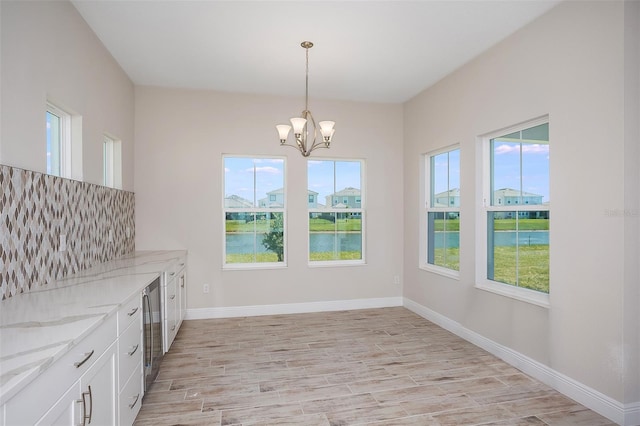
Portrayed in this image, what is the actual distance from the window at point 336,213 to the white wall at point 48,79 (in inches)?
102

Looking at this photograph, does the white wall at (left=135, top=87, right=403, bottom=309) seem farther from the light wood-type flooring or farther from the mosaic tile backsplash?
the mosaic tile backsplash

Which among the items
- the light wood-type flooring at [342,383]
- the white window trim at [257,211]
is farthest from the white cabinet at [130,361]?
the white window trim at [257,211]

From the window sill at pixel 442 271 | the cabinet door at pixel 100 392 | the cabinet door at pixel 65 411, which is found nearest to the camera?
the cabinet door at pixel 65 411

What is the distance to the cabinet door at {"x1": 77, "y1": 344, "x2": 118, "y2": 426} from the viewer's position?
155 centimetres

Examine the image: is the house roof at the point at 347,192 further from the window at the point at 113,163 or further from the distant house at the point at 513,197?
the window at the point at 113,163

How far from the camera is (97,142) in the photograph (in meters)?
3.37

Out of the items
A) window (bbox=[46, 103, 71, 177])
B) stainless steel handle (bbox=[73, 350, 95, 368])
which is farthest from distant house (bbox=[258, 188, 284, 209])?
stainless steel handle (bbox=[73, 350, 95, 368])

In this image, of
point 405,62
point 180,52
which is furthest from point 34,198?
point 405,62

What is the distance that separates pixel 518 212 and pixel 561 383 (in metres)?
1.41

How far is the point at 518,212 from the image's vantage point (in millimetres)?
3352

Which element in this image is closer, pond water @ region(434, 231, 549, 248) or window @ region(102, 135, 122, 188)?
pond water @ region(434, 231, 549, 248)

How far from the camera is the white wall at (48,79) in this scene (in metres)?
2.10

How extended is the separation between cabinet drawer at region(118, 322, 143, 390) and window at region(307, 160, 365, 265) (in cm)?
299

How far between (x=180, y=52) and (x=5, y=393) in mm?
3428
